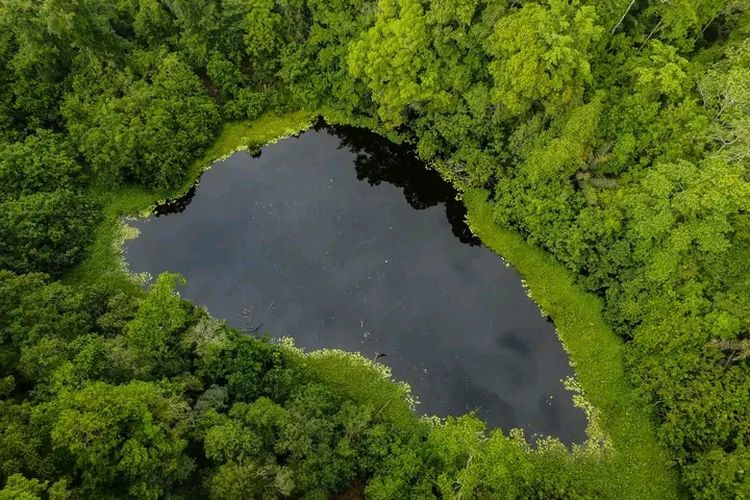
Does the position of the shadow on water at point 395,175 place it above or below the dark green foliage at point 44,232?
above

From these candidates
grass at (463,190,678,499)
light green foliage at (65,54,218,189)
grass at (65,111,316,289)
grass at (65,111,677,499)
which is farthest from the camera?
light green foliage at (65,54,218,189)

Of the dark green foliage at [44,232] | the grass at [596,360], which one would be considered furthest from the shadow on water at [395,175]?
the dark green foliage at [44,232]

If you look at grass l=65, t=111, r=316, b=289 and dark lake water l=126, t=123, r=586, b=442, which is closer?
dark lake water l=126, t=123, r=586, b=442

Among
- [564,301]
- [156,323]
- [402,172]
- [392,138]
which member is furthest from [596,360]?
[156,323]

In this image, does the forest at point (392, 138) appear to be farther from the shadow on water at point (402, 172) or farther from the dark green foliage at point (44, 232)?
the shadow on water at point (402, 172)

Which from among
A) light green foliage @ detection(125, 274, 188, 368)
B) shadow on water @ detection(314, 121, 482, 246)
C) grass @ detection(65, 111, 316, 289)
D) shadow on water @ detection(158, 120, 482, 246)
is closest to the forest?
light green foliage @ detection(125, 274, 188, 368)

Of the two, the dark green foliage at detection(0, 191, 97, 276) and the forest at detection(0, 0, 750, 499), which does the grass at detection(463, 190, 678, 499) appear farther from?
the dark green foliage at detection(0, 191, 97, 276)

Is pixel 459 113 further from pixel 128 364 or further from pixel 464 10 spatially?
pixel 128 364
